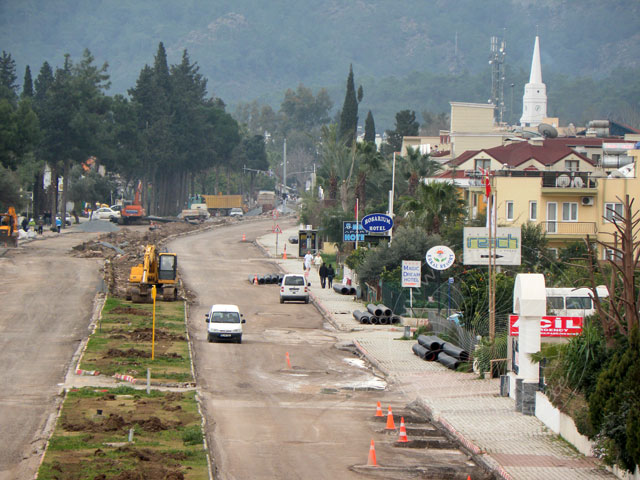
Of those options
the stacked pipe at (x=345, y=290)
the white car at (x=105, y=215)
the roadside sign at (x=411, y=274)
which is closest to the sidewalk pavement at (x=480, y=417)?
the roadside sign at (x=411, y=274)

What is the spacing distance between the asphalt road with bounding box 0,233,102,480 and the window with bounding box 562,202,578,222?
29678 mm

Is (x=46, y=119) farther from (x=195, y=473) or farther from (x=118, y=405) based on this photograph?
(x=195, y=473)

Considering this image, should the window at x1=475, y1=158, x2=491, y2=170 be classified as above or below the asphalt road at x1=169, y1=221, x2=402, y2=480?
above

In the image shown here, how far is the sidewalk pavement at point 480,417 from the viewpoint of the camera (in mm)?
22062

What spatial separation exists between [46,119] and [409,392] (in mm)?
94301

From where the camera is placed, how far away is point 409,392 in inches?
1247

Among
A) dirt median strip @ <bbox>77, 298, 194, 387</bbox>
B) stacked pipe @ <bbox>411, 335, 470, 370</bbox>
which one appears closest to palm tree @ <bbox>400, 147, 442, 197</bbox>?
dirt median strip @ <bbox>77, 298, 194, 387</bbox>

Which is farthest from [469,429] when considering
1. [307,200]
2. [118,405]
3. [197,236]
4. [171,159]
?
[171,159]

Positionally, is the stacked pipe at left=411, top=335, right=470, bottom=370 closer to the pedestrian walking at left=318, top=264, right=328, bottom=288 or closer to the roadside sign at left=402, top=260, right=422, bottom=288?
the roadside sign at left=402, top=260, right=422, bottom=288

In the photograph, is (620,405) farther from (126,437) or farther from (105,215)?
(105,215)

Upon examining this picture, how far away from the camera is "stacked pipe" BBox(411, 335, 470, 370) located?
35.5 metres

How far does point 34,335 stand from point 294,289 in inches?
690

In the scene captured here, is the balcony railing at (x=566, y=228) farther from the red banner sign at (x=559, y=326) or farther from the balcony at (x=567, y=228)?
the red banner sign at (x=559, y=326)

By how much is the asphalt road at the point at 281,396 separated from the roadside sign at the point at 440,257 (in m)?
5.88
